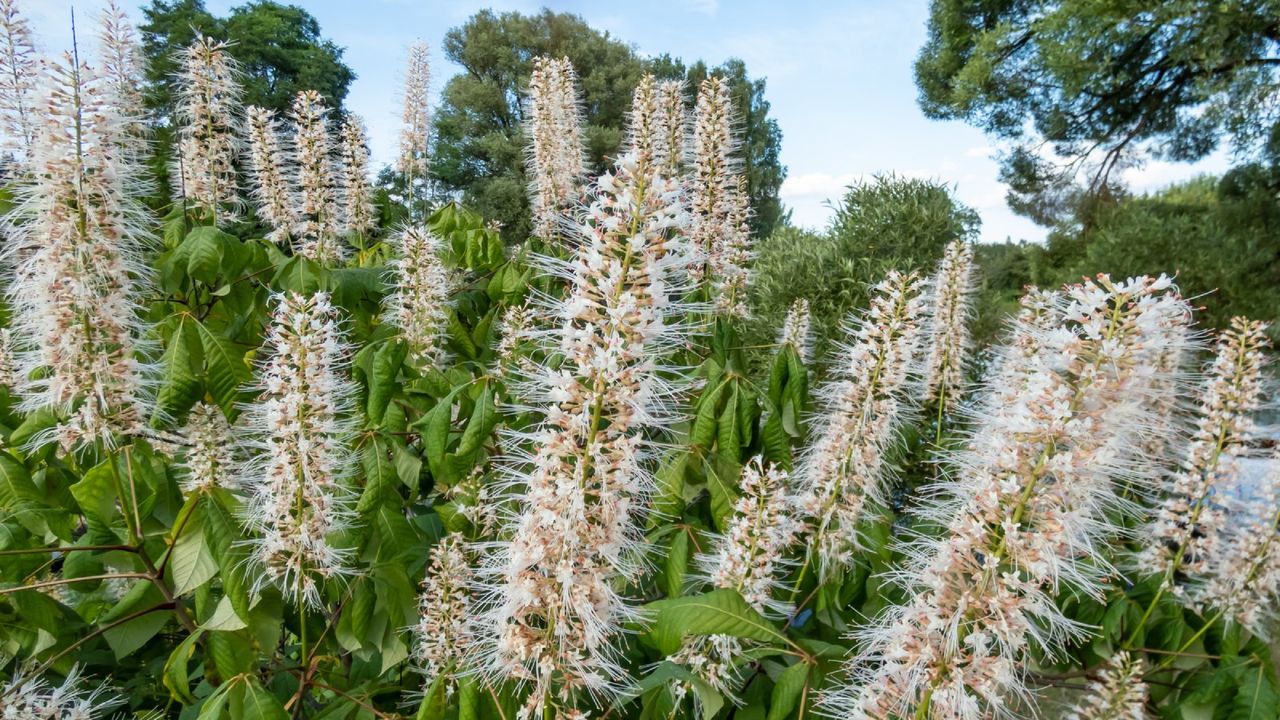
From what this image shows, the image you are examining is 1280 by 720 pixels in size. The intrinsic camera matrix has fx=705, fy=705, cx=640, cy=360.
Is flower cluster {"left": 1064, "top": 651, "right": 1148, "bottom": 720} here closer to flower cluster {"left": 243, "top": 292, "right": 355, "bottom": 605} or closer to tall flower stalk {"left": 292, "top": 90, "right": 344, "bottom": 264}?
flower cluster {"left": 243, "top": 292, "right": 355, "bottom": 605}

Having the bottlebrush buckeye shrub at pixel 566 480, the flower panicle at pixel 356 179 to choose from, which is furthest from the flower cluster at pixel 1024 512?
the flower panicle at pixel 356 179

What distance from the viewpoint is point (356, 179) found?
4.21 metres

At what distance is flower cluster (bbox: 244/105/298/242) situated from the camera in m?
3.68

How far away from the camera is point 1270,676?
262 centimetres

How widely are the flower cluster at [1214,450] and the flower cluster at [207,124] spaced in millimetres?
4449

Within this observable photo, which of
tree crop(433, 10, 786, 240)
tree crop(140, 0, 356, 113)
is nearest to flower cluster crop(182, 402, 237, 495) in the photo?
tree crop(140, 0, 356, 113)

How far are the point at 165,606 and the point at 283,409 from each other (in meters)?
0.77

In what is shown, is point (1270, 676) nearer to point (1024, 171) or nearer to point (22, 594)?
point (22, 594)

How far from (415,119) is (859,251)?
16.0 ft

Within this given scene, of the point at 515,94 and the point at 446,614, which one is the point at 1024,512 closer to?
the point at 446,614

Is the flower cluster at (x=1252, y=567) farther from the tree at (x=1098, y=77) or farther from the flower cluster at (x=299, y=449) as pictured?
the tree at (x=1098, y=77)

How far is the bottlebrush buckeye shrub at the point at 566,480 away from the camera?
1516 millimetres

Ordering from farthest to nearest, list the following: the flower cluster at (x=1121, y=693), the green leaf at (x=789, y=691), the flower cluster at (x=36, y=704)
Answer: the flower cluster at (x=1121, y=693) → the flower cluster at (x=36, y=704) → the green leaf at (x=789, y=691)

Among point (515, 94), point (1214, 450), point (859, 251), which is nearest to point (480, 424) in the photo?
point (1214, 450)
